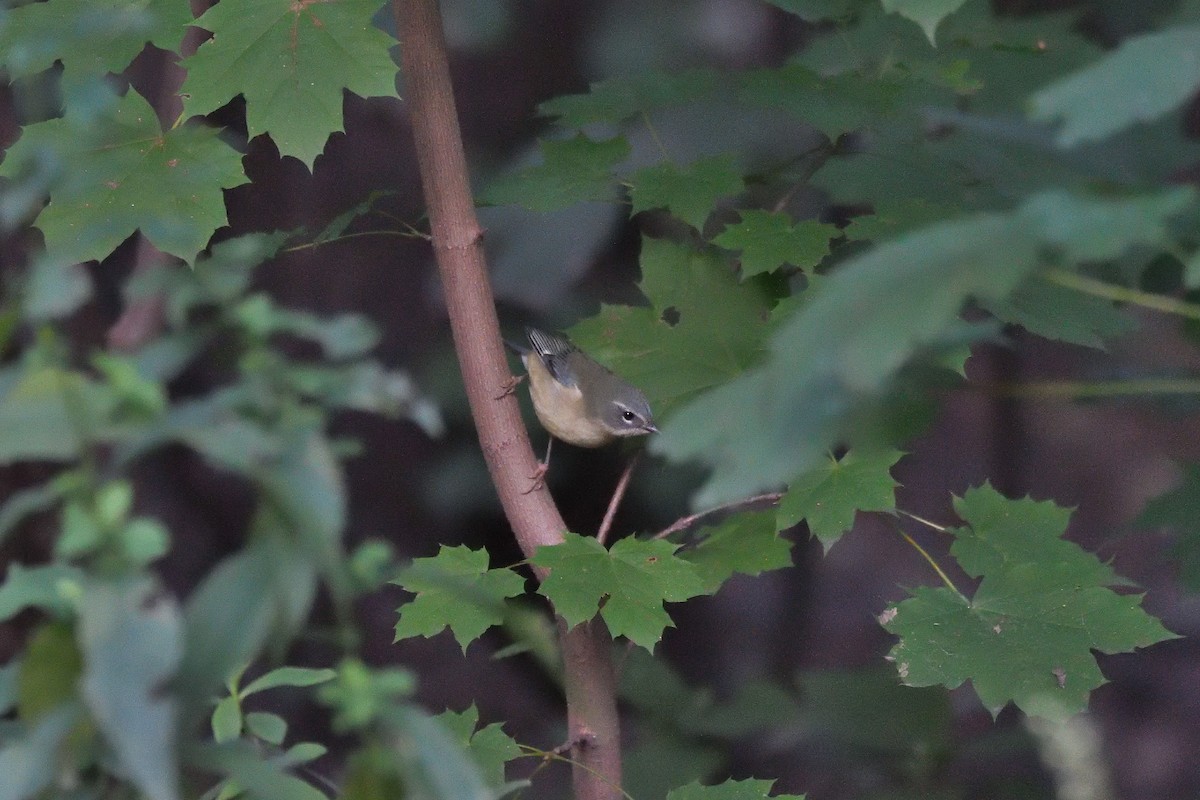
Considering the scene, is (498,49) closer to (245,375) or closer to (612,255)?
(612,255)

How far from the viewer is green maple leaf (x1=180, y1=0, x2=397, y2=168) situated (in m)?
2.03

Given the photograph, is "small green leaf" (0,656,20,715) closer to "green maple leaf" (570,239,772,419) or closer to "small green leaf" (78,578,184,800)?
"small green leaf" (78,578,184,800)

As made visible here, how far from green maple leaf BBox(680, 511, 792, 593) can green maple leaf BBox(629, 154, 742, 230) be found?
527 millimetres

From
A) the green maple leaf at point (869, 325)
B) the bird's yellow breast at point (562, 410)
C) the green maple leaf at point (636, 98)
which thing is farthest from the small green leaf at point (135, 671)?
the bird's yellow breast at point (562, 410)

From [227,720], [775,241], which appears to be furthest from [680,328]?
[227,720]

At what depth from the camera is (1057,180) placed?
1191mm

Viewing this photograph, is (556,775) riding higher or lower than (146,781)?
lower

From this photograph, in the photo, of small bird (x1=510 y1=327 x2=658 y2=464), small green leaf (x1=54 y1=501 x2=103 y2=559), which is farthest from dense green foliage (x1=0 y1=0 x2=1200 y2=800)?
small bird (x1=510 y1=327 x2=658 y2=464)

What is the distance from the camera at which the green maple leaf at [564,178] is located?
2.42m

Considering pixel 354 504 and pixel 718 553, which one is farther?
pixel 354 504

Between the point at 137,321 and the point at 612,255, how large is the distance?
1338 millimetres

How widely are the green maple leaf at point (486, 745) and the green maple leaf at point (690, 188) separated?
917mm

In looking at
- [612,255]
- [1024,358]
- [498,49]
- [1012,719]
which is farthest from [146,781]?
[1024,358]

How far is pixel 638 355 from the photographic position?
2.52 m
